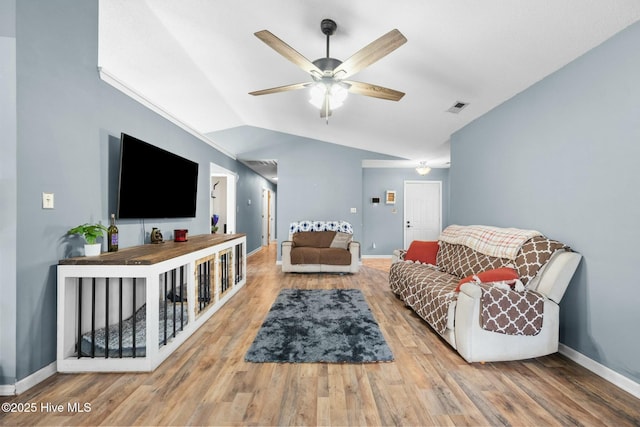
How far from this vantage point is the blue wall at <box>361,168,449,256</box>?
670cm

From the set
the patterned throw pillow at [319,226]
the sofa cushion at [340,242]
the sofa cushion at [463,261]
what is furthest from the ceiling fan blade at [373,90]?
the patterned throw pillow at [319,226]

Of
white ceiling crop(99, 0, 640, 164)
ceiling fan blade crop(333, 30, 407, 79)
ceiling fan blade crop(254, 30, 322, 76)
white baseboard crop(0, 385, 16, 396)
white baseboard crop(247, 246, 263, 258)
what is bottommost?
white baseboard crop(247, 246, 263, 258)

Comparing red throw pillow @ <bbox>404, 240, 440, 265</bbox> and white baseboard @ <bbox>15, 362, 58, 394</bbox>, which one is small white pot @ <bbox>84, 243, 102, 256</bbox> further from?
red throw pillow @ <bbox>404, 240, 440, 265</bbox>

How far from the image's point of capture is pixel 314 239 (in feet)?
17.0

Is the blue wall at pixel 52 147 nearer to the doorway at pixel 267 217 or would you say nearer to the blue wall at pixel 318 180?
the blue wall at pixel 318 180

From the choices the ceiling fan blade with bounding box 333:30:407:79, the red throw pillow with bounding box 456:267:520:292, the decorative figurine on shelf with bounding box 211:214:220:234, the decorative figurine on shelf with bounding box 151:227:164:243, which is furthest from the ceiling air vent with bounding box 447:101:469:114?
the decorative figurine on shelf with bounding box 211:214:220:234

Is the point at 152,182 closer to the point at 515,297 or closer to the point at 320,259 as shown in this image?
the point at 320,259

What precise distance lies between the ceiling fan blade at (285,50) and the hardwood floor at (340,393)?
7.60 ft

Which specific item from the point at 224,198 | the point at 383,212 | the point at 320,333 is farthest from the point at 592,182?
the point at 224,198

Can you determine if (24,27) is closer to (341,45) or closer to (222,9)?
(222,9)

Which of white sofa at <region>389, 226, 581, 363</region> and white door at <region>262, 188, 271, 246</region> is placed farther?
white door at <region>262, 188, 271, 246</region>

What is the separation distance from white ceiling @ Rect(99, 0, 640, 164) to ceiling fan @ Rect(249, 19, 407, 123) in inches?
13.9

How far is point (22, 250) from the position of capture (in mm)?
1656

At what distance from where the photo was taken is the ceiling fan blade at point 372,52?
5.84 feet
